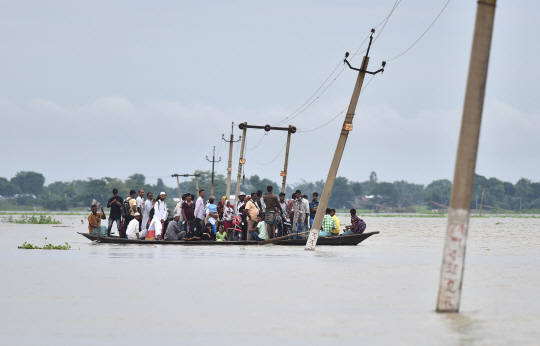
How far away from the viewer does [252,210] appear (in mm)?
24453

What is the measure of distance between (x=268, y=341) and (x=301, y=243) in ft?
54.3

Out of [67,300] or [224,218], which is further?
[224,218]

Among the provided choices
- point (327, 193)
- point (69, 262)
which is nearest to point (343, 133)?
point (327, 193)

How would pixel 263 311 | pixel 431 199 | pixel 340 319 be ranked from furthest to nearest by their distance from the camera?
pixel 431 199, pixel 263 311, pixel 340 319

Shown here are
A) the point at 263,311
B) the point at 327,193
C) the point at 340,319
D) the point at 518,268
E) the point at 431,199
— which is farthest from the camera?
the point at 431,199

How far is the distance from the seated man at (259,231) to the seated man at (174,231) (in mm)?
2198

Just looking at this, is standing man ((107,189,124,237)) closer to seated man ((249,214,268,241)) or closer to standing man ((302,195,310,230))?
seated man ((249,214,268,241))

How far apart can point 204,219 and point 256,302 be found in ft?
44.4

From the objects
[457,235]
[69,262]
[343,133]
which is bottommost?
[69,262]

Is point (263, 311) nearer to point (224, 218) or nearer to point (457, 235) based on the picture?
point (457, 235)

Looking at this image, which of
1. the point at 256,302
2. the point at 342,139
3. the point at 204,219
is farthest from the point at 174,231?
the point at 256,302

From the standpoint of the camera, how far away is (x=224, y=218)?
2509 centimetres

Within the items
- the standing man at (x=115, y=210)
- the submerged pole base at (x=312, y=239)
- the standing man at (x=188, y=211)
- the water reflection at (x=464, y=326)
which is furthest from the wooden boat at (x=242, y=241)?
the water reflection at (x=464, y=326)

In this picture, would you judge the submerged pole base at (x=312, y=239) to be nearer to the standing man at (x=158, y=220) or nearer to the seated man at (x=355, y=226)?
the seated man at (x=355, y=226)
